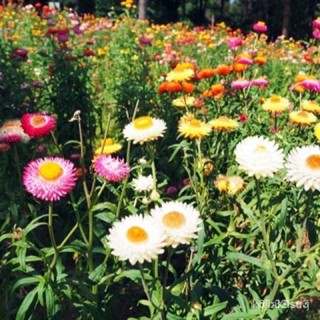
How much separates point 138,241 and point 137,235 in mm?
20

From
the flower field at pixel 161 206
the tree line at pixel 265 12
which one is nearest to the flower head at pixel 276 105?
the flower field at pixel 161 206

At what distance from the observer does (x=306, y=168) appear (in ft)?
5.42

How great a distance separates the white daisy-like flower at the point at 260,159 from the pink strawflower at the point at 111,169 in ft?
1.45

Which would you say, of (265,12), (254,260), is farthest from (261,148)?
(265,12)

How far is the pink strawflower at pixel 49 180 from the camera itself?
1646 millimetres

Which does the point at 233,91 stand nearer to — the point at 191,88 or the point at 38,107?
the point at 191,88

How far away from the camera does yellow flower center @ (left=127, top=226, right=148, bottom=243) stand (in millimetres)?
1437

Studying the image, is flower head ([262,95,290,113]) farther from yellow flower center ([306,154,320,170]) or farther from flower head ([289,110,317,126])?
yellow flower center ([306,154,320,170])

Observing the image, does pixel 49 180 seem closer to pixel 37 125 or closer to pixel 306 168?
pixel 37 125

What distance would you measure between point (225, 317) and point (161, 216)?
457 mm

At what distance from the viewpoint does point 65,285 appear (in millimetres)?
1817

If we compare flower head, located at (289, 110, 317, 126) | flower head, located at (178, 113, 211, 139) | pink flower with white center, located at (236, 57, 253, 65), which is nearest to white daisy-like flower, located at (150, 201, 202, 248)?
flower head, located at (178, 113, 211, 139)

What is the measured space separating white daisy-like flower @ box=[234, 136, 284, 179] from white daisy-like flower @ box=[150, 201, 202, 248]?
0.24 metres

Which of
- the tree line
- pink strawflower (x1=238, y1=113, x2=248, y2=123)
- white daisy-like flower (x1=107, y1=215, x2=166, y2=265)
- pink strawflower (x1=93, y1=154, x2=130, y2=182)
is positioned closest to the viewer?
white daisy-like flower (x1=107, y1=215, x2=166, y2=265)
